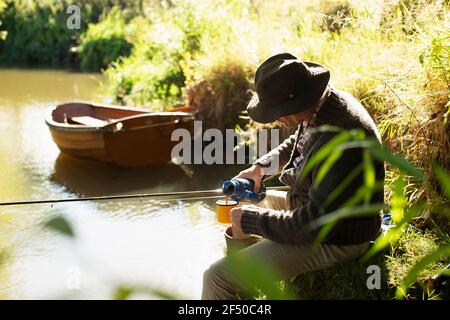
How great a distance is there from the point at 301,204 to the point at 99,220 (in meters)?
3.07

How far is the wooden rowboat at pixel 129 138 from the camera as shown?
697 centimetres

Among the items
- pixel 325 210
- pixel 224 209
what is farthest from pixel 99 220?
pixel 325 210

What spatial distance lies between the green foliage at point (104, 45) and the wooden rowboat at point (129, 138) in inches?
432

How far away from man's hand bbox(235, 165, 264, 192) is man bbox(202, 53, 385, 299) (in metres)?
0.55

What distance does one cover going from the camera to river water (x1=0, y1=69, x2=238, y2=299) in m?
4.15

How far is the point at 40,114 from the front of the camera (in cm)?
1105

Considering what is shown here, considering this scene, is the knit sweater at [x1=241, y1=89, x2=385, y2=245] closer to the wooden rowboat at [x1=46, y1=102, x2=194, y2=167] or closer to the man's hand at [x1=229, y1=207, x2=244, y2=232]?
the man's hand at [x1=229, y1=207, x2=244, y2=232]

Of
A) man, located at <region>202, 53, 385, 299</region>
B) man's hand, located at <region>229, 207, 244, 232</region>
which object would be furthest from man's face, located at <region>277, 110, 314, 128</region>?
man's hand, located at <region>229, 207, 244, 232</region>

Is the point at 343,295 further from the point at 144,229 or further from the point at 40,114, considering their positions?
the point at 40,114

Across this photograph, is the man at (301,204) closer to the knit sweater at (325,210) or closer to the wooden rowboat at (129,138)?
the knit sweater at (325,210)

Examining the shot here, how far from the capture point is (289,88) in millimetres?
2627

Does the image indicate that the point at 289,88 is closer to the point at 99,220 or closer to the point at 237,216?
the point at 237,216

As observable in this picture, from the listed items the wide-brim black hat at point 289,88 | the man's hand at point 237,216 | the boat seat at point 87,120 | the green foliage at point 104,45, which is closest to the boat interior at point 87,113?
the boat seat at point 87,120

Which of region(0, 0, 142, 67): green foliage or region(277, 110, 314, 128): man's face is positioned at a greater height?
region(277, 110, 314, 128): man's face
